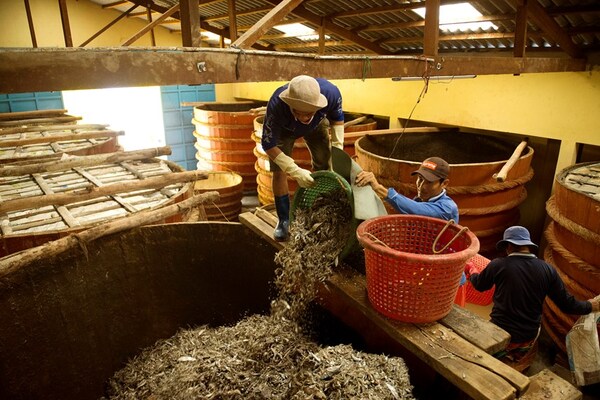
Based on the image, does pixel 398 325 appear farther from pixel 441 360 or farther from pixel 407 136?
pixel 407 136

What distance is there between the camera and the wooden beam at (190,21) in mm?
2459

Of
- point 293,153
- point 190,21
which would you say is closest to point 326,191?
point 190,21

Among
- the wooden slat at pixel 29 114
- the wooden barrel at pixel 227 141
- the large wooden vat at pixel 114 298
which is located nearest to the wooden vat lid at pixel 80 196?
the large wooden vat at pixel 114 298

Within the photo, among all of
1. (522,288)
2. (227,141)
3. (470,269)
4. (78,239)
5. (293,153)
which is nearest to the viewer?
(78,239)

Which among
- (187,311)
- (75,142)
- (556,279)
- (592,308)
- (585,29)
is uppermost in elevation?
(585,29)

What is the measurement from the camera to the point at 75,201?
3465mm

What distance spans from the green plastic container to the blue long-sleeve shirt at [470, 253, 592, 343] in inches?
44.2

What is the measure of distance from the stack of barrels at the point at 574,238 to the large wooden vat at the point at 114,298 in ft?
9.00

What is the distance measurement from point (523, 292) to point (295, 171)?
1.81m

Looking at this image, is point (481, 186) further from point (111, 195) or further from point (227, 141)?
point (227, 141)

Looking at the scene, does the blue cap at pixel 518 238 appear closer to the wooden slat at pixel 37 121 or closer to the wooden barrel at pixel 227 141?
the wooden barrel at pixel 227 141

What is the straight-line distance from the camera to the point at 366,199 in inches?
88.5

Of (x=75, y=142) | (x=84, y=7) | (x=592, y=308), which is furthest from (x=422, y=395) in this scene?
(x=84, y=7)

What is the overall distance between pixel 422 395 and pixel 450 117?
5.56 meters
